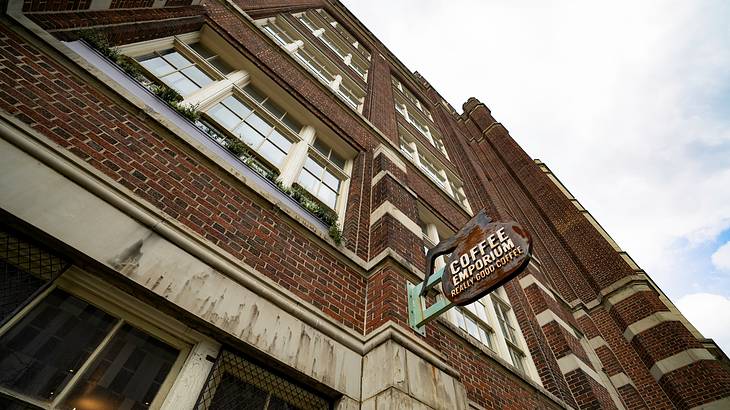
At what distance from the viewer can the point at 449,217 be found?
8008mm

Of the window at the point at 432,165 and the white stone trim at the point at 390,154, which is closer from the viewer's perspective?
the white stone trim at the point at 390,154

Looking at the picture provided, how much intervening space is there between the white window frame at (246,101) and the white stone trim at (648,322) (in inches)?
378

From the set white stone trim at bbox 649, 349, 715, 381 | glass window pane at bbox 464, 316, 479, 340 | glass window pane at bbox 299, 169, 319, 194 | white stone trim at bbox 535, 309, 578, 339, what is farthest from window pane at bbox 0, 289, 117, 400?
white stone trim at bbox 649, 349, 715, 381

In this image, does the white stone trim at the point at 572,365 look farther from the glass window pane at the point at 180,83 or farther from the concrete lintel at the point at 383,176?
the glass window pane at the point at 180,83

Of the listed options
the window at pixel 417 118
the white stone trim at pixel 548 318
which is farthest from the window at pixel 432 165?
the white stone trim at pixel 548 318

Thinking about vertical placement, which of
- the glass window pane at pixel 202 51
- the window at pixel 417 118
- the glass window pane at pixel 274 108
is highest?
the window at pixel 417 118

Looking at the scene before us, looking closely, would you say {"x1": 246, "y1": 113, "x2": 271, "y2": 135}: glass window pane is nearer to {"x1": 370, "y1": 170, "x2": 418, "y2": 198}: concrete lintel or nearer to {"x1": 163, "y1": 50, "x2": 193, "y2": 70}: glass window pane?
{"x1": 163, "y1": 50, "x2": 193, "y2": 70}: glass window pane

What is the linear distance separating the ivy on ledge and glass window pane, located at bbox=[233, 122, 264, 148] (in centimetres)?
27

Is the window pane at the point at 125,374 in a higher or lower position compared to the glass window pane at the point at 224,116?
lower

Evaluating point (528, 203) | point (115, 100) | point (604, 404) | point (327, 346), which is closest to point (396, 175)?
point (327, 346)

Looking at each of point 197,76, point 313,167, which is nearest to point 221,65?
point 197,76

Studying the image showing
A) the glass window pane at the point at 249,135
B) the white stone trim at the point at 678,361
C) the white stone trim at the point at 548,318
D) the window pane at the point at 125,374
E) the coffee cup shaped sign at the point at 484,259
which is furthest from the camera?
the white stone trim at the point at 678,361

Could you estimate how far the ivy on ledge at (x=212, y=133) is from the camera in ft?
13.6

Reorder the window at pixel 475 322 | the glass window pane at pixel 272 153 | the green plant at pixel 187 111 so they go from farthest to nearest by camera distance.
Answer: the window at pixel 475 322 < the glass window pane at pixel 272 153 < the green plant at pixel 187 111
